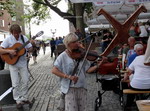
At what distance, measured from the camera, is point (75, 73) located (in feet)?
12.7

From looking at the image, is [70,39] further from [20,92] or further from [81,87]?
[20,92]

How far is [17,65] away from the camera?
6.01m

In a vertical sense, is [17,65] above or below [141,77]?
above

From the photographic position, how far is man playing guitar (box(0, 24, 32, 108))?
5945mm

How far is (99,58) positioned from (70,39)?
0.51 meters

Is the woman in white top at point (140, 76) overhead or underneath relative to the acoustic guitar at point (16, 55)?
underneath

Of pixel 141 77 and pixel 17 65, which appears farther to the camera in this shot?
pixel 17 65

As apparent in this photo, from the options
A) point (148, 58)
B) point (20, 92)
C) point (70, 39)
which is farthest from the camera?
point (20, 92)

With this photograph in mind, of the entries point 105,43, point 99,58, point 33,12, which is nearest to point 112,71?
point 105,43

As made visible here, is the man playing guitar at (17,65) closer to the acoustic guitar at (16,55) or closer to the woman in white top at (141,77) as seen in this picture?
the acoustic guitar at (16,55)

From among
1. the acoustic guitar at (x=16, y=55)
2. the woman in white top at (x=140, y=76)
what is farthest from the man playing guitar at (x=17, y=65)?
the woman in white top at (x=140, y=76)

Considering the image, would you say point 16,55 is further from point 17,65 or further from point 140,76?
point 140,76

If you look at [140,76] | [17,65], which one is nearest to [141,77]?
[140,76]

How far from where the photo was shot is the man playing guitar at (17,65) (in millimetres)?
5945
